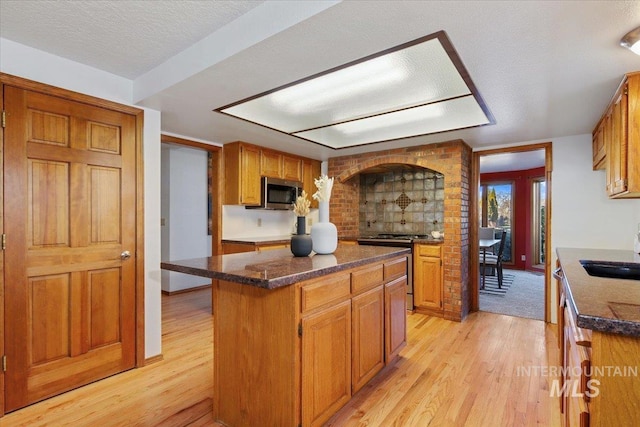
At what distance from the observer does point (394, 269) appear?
8.35 ft

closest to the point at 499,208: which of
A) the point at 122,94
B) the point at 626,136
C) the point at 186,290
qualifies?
the point at 626,136

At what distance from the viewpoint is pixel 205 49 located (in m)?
1.88

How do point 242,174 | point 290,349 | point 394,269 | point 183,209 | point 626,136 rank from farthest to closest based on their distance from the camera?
point 183,209 < point 242,174 < point 394,269 < point 626,136 < point 290,349

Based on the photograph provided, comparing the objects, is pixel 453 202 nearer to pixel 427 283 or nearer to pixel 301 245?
pixel 427 283

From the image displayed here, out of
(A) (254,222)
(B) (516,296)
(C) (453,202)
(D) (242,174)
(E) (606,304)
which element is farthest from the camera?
(B) (516,296)

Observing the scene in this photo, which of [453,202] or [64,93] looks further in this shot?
[453,202]

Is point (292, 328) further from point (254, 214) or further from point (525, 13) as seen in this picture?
point (254, 214)

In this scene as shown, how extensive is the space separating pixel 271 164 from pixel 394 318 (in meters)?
2.54

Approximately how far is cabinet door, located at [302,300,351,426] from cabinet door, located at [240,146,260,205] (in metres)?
2.34

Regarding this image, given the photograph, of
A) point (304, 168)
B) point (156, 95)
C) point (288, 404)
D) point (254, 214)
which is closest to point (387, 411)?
point (288, 404)

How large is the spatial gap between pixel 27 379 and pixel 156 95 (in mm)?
2007

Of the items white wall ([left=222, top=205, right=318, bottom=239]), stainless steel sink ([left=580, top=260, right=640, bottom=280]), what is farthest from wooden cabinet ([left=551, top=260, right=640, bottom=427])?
white wall ([left=222, top=205, right=318, bottom=239])

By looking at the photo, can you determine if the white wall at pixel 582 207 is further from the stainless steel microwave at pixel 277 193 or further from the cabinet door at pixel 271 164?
the cabinet door at pixel 271 164

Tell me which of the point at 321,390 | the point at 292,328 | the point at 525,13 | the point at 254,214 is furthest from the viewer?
the point at 254,214
